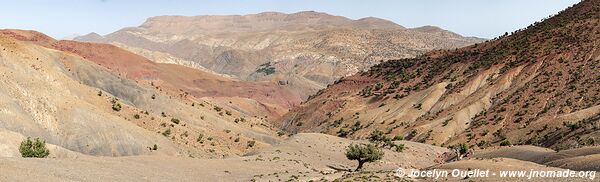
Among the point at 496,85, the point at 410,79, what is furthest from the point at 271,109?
the point at 496,85

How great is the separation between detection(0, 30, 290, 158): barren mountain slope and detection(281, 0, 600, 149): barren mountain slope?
22.0 metres

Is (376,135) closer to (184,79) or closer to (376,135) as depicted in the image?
(376,135)

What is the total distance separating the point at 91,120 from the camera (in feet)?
181

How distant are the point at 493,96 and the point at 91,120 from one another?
179 ft

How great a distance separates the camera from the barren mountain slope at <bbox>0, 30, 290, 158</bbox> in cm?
5150

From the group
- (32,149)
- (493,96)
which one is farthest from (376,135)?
(32,149)

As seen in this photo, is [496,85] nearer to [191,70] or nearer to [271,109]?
[271,109]

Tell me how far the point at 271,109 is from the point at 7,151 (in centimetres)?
9328

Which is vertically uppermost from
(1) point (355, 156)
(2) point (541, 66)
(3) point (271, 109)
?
(2) point (541, 66)

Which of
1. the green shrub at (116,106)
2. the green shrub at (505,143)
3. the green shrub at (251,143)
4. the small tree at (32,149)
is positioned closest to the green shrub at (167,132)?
the green shrub at (116,106)

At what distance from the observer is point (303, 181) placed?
38.4m

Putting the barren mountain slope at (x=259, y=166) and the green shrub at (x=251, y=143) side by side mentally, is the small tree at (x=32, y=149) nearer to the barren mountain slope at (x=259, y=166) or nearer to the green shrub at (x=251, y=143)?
the barren mountain slope at (x=259, y=166)

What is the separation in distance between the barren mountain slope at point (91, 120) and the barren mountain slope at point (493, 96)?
866 inches

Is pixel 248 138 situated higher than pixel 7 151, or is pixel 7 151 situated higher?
pixel 7 151
